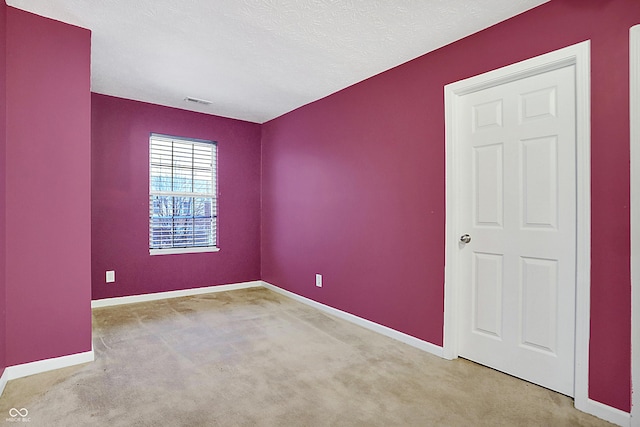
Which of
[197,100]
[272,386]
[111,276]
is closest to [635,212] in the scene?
[272,386]

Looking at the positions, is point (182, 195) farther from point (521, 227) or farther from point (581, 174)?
point (581, 174)

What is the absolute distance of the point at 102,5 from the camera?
2.24 meters

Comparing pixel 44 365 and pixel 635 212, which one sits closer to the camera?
pixel 635 212

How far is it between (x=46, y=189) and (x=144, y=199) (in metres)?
1.89

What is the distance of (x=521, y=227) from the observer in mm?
2311

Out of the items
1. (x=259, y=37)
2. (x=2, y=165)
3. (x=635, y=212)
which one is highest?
(x=259, y=37)

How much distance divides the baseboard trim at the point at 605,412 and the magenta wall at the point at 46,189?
326 centimetres

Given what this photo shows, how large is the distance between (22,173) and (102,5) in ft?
4.03

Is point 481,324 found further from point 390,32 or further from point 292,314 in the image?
point 390,32

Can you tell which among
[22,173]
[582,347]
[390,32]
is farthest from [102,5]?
[582,347]

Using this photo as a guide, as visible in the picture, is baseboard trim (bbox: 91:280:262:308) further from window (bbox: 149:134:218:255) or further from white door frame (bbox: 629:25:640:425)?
white door frame (bbox: 629:25:640:425)

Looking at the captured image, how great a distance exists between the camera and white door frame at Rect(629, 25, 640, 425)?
177cm

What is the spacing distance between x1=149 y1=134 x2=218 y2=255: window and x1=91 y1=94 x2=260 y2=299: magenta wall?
0.31ft

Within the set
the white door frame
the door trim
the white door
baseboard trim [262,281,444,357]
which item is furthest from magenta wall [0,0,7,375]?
the white door frame
